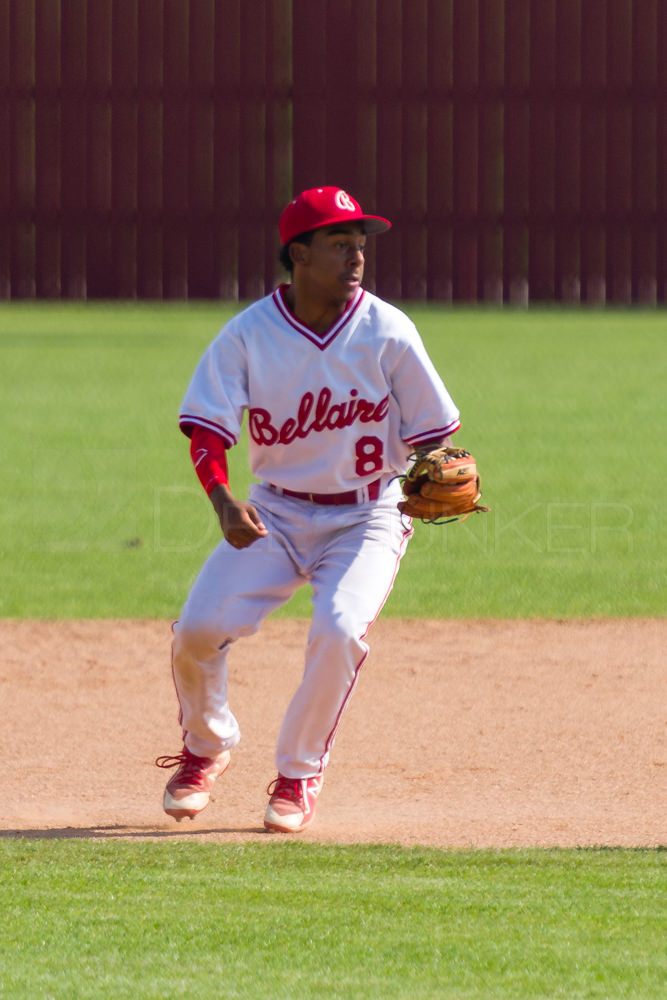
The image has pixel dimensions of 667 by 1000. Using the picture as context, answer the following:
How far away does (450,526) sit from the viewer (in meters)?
9.51

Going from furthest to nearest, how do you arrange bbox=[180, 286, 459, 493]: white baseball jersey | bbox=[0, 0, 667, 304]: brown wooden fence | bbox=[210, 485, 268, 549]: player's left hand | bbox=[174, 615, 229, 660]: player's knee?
bbox=[0, 0, 667, 304]: brown wooden fence < bbox=[180, 286, 459, 493]: white baseball jersey < bbox=[174, 615, 229, 660]: player's knee < bbox=[210, 485, 268, 549]: player's left hand

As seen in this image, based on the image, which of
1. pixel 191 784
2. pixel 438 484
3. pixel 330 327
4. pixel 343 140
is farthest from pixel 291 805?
pixel 343 140

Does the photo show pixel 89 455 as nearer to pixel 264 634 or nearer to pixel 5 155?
pixel 264 634

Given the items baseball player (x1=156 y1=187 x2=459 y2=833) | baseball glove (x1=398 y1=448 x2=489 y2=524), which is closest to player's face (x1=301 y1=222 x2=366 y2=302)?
baseball player (x1=156 y1=187 x2=459 y2=833)

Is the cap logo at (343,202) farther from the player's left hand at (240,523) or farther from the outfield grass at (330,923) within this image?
the outfield grass at (330,923)

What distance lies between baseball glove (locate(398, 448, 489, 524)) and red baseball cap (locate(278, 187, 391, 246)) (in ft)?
2.08

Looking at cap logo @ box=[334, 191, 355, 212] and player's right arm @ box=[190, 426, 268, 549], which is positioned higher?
cap logo @ box=[334, 191, 355, 212]

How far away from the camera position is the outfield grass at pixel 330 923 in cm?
289

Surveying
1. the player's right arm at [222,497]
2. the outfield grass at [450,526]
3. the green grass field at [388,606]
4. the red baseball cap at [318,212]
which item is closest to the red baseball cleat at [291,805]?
the green grass field at [388,606]

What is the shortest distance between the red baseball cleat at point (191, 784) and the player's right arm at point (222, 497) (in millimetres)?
668

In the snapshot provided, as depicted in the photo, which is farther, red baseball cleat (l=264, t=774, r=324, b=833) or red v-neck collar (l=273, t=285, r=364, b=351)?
red v-neck collar (l=273, t=285, r=364, b=351)

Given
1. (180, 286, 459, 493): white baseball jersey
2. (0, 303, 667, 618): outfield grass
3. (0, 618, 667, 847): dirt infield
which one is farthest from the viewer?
(0, 303, 667, 618): outfield grass

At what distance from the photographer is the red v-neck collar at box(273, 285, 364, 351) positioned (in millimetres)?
4297

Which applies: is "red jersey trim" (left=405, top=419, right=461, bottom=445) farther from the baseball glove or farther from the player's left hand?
the player's left hand
